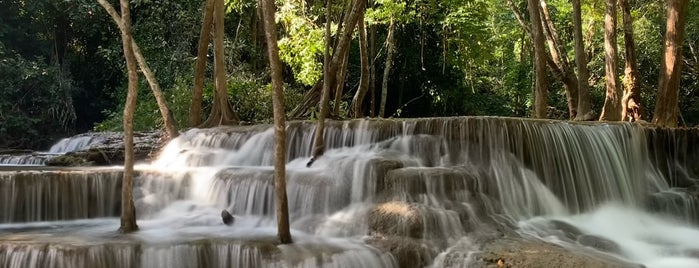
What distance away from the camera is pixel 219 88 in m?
14.3

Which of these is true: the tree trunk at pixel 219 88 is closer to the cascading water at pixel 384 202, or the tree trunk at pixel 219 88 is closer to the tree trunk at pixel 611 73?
the cascading water at pixel 384 202

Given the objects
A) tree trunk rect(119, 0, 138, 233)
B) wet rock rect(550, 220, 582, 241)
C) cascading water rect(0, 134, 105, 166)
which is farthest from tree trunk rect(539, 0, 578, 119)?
cascading water rect(0, 134, 105, 166)

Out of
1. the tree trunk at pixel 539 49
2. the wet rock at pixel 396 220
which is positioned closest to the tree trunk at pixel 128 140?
the wet rock at pixel 396 220

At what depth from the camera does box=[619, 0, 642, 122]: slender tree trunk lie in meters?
14.0

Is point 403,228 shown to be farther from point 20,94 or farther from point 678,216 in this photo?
point 20,94

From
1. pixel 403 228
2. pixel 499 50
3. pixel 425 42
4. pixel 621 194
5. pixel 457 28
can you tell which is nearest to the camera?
pixel 403 228

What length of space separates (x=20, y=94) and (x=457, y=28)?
13.9m

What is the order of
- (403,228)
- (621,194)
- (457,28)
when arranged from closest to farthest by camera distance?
(403,228) → (621,194) → (457,28)

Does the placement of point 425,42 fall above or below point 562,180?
above

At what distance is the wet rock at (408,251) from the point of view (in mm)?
7023

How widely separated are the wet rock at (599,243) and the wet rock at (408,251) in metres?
2.21

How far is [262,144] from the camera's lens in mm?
11273

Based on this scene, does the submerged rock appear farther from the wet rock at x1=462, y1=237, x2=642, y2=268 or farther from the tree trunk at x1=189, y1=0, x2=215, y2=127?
the tree trunk at x1=189, y1=0, x2=215, y2=127

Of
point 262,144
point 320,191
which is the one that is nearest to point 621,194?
point 320,191
